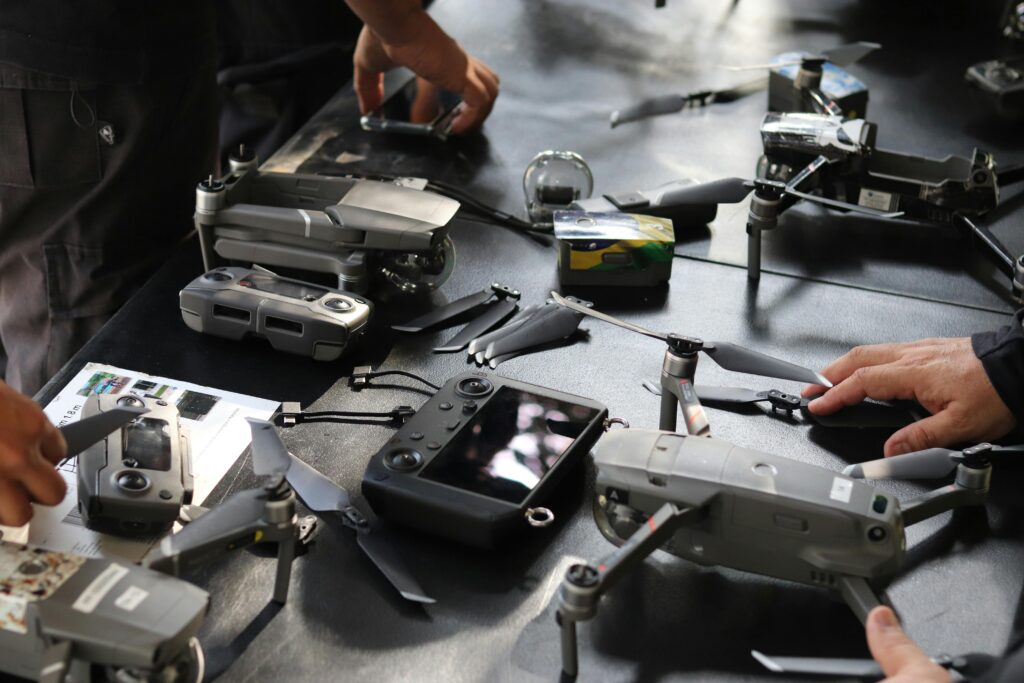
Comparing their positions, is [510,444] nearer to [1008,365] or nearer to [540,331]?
[540,331]

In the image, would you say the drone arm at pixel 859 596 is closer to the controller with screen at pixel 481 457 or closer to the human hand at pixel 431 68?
the controller with screen at pixel 481 457

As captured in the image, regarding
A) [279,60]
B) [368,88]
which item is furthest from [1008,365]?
[279,60]

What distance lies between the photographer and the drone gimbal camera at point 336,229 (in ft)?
4.91

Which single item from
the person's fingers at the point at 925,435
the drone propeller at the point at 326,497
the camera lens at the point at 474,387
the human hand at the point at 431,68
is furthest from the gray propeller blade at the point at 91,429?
the human hand at the point at 431,68

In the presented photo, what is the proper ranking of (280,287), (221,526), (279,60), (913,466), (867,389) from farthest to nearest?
(279,60), (280,287), (867,389), (913,466), (221,526)

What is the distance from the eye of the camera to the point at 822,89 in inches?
80.4

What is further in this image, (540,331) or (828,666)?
(540,331)

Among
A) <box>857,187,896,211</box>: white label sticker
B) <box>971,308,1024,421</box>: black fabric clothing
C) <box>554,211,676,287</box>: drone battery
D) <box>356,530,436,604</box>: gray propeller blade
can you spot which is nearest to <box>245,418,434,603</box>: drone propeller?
<box>356,530,436,604</box>: gray propeller blade

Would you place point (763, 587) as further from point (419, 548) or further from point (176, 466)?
point (176, 466)

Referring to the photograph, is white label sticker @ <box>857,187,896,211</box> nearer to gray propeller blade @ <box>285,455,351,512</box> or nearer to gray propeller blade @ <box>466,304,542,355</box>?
gray propeller blade @ <box>466,304,542,355</box>

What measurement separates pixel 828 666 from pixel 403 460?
467 mm

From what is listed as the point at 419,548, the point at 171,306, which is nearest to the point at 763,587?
the point at 419,548

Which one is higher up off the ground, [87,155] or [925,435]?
[87,155]

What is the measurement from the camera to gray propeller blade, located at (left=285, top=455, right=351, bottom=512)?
3.84 feet
